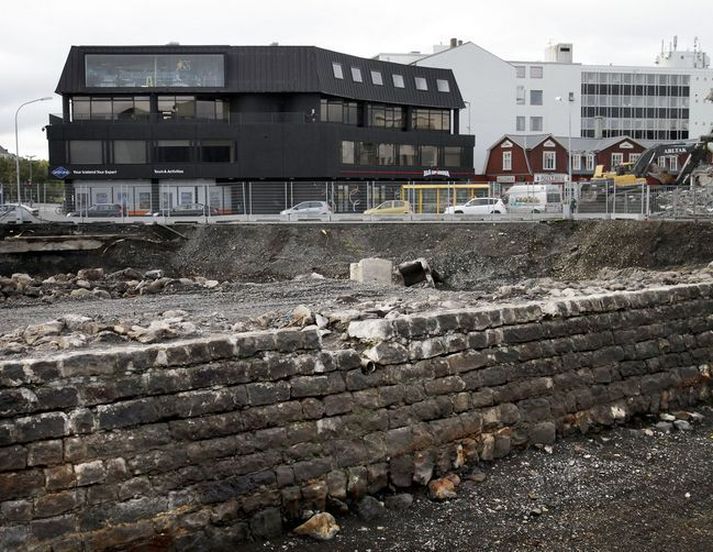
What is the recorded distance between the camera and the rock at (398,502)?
24.6 feet

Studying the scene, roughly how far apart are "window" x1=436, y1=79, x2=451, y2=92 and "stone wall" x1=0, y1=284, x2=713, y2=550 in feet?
194

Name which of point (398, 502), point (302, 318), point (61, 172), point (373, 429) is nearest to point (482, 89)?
point (61, 172)

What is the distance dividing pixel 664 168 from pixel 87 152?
36878mm

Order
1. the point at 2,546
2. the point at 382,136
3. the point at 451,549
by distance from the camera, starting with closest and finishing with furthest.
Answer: the point at 2,546 → the point at 451,549 → the point at 382,136

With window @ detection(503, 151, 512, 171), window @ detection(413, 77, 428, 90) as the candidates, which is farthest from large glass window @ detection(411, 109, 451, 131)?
window @ detection(503, 151, 512, 171)

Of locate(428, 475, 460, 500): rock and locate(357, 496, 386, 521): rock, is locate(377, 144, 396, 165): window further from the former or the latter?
locate(357, 496, 386, 521): rock

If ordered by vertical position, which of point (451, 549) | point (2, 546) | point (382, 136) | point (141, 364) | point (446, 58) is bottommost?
point (451, 549)

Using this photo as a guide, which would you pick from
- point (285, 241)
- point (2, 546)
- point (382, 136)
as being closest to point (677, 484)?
point (2, 546)

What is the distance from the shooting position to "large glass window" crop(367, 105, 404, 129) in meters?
63.3

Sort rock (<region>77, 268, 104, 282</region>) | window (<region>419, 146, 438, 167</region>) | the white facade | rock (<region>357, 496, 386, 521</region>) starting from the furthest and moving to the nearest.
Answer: the white facade, window (<region>419, 146, 438, 167</region>), rock (<region>77, 268, 104, 282</region>), rock (<region>357, 496, 386, 521</region>)

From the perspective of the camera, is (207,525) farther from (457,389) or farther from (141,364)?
(457,389)

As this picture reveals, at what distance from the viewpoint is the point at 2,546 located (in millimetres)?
5754

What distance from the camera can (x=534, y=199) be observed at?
125 ft

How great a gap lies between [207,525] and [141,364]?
53.6 inches
